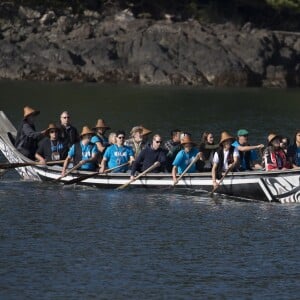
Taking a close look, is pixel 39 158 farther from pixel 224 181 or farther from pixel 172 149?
pixel 224 181

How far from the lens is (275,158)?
102 feet

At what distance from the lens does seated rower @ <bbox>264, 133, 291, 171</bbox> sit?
31.0m

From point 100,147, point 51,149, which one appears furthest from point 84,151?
point 51,149

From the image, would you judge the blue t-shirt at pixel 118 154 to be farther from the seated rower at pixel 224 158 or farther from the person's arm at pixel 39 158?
the seated rower at pixel 224 158

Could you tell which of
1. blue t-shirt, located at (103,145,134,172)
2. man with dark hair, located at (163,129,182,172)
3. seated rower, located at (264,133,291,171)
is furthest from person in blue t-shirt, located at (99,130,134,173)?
seated rower, located at (264,133,291,171)

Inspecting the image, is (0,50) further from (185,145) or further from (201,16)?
(185,145)

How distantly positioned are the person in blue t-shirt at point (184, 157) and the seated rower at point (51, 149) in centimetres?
377

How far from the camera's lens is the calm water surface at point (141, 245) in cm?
2264

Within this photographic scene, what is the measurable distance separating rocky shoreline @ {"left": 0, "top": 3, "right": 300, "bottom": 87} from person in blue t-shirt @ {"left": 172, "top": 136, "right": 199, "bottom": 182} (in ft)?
149

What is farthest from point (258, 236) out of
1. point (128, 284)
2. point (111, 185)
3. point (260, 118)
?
point (260, 118)

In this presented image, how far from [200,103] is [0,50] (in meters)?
18.2

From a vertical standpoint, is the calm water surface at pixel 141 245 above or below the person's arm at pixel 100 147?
below

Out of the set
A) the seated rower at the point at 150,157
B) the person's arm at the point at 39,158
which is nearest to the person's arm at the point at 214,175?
the seated rower at the point at 150,157

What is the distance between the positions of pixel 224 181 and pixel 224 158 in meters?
0.57
